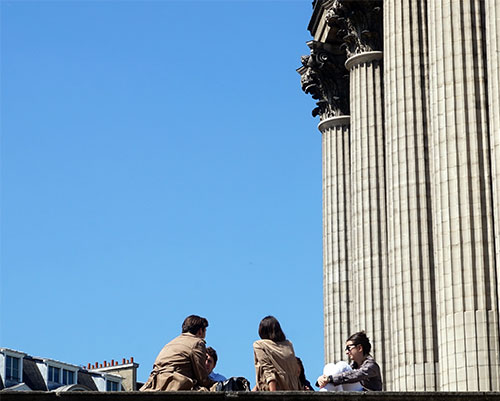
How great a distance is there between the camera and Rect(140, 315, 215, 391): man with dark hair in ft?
74.2

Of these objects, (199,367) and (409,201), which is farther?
(409,201)

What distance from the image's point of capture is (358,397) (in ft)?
67.1

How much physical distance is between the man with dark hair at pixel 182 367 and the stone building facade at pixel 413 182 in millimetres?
9567

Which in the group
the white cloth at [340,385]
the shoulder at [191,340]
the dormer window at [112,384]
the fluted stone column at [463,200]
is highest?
the dormer window at [112,384]

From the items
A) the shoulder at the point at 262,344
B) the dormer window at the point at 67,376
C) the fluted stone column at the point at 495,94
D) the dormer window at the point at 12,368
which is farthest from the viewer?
the dormer window at the point at 67,376

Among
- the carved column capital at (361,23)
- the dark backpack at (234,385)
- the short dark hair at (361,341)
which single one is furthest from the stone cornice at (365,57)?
the dark backpack at (234,385)

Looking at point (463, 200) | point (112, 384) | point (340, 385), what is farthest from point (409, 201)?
point (112, 384)

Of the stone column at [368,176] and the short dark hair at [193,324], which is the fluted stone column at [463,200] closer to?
the stone column at [368,176]

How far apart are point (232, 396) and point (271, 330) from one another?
254 cm

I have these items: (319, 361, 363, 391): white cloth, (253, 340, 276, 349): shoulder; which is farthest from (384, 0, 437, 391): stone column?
(253, 340, 276, 349): shoulder

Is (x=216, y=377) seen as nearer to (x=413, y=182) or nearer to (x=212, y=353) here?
(x=212, y=353)

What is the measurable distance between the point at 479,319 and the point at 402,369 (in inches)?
205

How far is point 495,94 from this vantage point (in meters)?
31.1

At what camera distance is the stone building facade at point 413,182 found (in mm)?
31234
